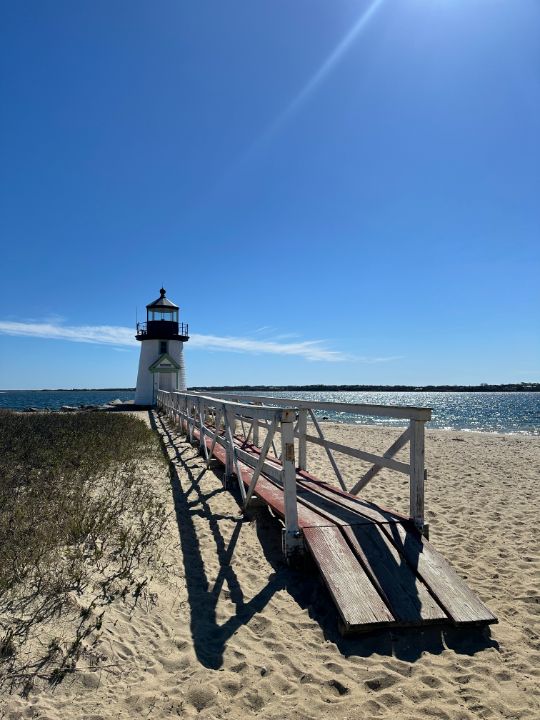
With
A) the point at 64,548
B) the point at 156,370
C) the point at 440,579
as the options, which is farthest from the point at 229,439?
the point at 156,370

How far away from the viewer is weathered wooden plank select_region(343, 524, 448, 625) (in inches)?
132

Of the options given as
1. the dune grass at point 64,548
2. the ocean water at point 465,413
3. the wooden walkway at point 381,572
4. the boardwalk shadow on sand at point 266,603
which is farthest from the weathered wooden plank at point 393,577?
the ocean water at point 465,413

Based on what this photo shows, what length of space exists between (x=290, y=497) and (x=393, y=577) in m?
1.15

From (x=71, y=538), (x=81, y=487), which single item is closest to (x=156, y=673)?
(x=71, y=538)

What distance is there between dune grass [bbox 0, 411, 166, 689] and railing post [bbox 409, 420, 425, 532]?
2740mm

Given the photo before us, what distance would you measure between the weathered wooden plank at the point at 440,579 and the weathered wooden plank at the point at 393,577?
2.5 inches

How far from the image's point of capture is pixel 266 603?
12.6 ft

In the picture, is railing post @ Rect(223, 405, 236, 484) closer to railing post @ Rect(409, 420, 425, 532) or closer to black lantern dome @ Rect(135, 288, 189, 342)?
railing post @ Rect(409, 420, 425, 532)

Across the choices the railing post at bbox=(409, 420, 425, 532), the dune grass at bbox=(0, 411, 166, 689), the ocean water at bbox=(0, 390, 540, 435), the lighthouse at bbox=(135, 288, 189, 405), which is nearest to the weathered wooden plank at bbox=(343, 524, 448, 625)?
the railing post at bbox=(409, 420, 425, 532)

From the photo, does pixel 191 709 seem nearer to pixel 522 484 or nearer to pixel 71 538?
pixel 71 538

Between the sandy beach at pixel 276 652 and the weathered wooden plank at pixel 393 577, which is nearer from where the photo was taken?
the sandy beach at pixel 276 652

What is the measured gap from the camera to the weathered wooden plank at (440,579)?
3.40 meters

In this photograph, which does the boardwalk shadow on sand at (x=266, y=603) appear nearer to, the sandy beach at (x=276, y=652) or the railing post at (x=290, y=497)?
the sandy beach at (x=276, y=652)

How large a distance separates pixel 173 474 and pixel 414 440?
5378 mm
